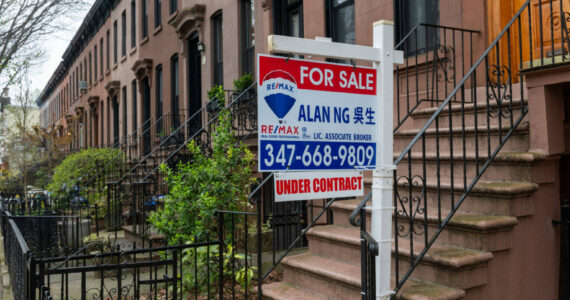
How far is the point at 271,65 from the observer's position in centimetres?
308

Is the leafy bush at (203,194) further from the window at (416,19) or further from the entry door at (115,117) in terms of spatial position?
the entry door at (115,117)

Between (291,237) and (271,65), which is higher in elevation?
(271,65)

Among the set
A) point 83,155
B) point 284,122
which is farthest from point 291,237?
point 83,155

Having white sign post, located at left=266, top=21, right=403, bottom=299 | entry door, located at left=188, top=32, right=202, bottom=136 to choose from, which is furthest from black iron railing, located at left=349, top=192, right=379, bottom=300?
entry door, located at left=188, top=32, right=202, bottom=136

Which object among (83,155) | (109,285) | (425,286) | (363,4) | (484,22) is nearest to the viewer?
(425,286)

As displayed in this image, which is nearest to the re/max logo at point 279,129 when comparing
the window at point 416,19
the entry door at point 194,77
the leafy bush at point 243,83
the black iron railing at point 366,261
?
the black iron railing at point 366,261

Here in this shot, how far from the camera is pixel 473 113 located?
6113 millimetres

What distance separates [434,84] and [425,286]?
12.6 ft

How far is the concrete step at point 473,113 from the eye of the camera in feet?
18.3

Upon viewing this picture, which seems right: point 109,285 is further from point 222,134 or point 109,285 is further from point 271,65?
point 271,65

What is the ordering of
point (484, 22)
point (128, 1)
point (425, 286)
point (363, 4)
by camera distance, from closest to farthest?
point (425, 286)
point (484, 22)
point (363, 4)
point (128, 1)

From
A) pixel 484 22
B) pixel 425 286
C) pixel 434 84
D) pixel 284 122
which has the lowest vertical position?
pixel 425 286

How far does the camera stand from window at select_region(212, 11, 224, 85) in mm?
13711

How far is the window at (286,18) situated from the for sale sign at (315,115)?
781 centimetres
